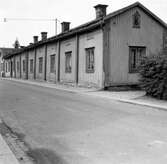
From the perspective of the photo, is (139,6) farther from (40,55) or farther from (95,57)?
(40,55)

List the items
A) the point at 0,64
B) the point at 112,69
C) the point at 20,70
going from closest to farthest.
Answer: the point at 112,69, the point at 20,70, the point at 0,64

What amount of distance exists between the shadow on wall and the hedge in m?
10.3

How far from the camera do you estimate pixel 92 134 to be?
303 inches

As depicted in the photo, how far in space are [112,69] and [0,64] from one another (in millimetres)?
56195

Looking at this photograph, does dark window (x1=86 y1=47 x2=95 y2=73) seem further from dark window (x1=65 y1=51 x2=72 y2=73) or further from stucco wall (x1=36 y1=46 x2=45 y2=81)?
stucco wall (x1=36 y1=46 x2=45 y2=81)

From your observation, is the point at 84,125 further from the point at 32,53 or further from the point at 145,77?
the point at 32,53

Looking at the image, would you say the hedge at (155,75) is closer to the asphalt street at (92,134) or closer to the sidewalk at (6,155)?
the asphalt street at (92,134)

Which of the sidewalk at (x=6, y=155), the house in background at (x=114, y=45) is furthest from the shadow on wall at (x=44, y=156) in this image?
the house in background at (x=114, y=45)

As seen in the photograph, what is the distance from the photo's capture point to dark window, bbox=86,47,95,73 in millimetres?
23370

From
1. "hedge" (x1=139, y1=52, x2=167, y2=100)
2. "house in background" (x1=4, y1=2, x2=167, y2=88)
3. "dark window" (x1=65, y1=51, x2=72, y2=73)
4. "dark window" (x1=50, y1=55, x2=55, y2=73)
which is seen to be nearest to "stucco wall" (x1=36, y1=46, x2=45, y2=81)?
"dark window" (x1=50, y1=55, x2=55, y2=73)

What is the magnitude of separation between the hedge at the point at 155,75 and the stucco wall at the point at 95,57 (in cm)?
525

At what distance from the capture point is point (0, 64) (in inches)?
2899

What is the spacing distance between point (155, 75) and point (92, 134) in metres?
9.00

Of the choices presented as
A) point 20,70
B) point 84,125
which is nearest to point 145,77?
point 84,125
